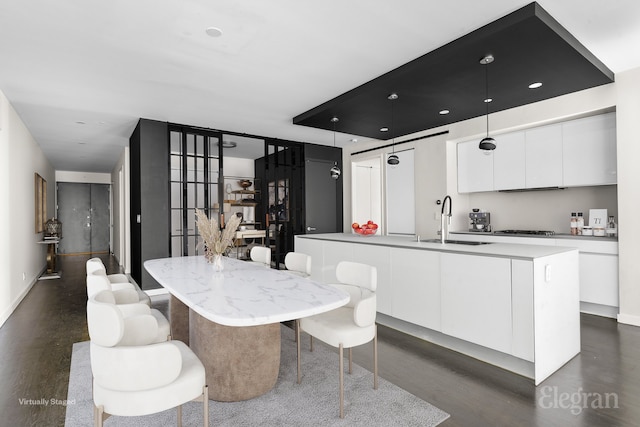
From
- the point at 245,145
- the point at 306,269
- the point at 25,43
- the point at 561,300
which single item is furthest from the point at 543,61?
the point at 245,145

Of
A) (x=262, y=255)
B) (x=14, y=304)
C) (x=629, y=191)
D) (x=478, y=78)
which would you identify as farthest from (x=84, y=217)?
(x=629, y=191)

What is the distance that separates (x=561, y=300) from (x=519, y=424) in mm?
1147

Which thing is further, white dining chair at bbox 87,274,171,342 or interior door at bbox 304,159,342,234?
interior door at bbox 304,159,342,234

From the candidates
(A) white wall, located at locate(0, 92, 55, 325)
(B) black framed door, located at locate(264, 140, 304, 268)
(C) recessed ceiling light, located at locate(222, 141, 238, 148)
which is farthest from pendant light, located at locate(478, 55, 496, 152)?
(A) white wall, located at locate(0, 92, 55, 325)

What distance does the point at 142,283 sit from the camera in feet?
16.6

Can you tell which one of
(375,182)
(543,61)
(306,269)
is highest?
(543,61)

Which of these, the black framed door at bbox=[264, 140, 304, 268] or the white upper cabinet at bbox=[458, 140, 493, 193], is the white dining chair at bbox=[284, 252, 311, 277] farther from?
the black framed door at bbox=[264, 140, 304, 268]

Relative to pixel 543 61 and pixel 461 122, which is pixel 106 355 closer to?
pixel 543 61

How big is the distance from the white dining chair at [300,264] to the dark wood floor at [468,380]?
0.83 m

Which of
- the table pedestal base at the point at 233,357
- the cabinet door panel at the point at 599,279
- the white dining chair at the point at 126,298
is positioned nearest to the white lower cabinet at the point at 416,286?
the table pedestal base at the point at 233,357

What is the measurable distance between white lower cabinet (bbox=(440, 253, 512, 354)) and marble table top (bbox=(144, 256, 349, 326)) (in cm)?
130

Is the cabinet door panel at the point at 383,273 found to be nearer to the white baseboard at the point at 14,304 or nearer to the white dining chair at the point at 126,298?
the white dining chair at the point at 126,298

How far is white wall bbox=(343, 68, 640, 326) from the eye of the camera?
361cm

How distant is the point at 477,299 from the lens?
2.75m
